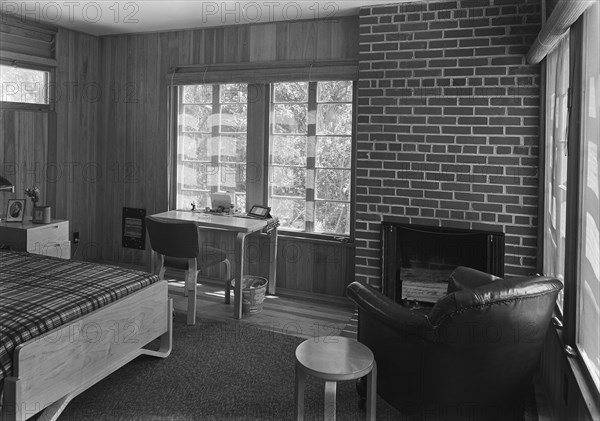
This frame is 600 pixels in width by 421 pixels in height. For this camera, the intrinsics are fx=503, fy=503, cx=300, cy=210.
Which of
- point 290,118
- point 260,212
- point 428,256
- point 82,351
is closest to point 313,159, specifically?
point 290,118

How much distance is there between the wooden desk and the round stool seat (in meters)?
1.66

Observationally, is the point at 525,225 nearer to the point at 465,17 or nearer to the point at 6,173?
the point at 465,17

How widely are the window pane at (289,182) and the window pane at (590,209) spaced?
9.01 feet

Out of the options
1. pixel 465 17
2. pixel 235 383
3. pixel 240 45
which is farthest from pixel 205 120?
pixel 235 383

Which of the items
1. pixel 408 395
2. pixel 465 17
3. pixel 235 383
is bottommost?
pixel 235 383

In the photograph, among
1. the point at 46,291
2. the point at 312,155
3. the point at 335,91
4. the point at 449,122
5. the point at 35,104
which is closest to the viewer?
the point at 46,291

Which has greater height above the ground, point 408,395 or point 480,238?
Answer: point 480,238

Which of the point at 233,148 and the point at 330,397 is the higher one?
the point at 233,148

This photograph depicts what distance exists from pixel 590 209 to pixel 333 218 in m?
2.63

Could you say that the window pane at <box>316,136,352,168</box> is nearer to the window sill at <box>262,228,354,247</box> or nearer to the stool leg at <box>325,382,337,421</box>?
the window sill at <box>262,228,354,247</box>

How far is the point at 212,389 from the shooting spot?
2.85 meters

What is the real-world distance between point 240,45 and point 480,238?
9.19 ft

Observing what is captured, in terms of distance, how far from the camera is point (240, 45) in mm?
4777

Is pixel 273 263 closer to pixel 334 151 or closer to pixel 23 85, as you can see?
pixel 334 151
